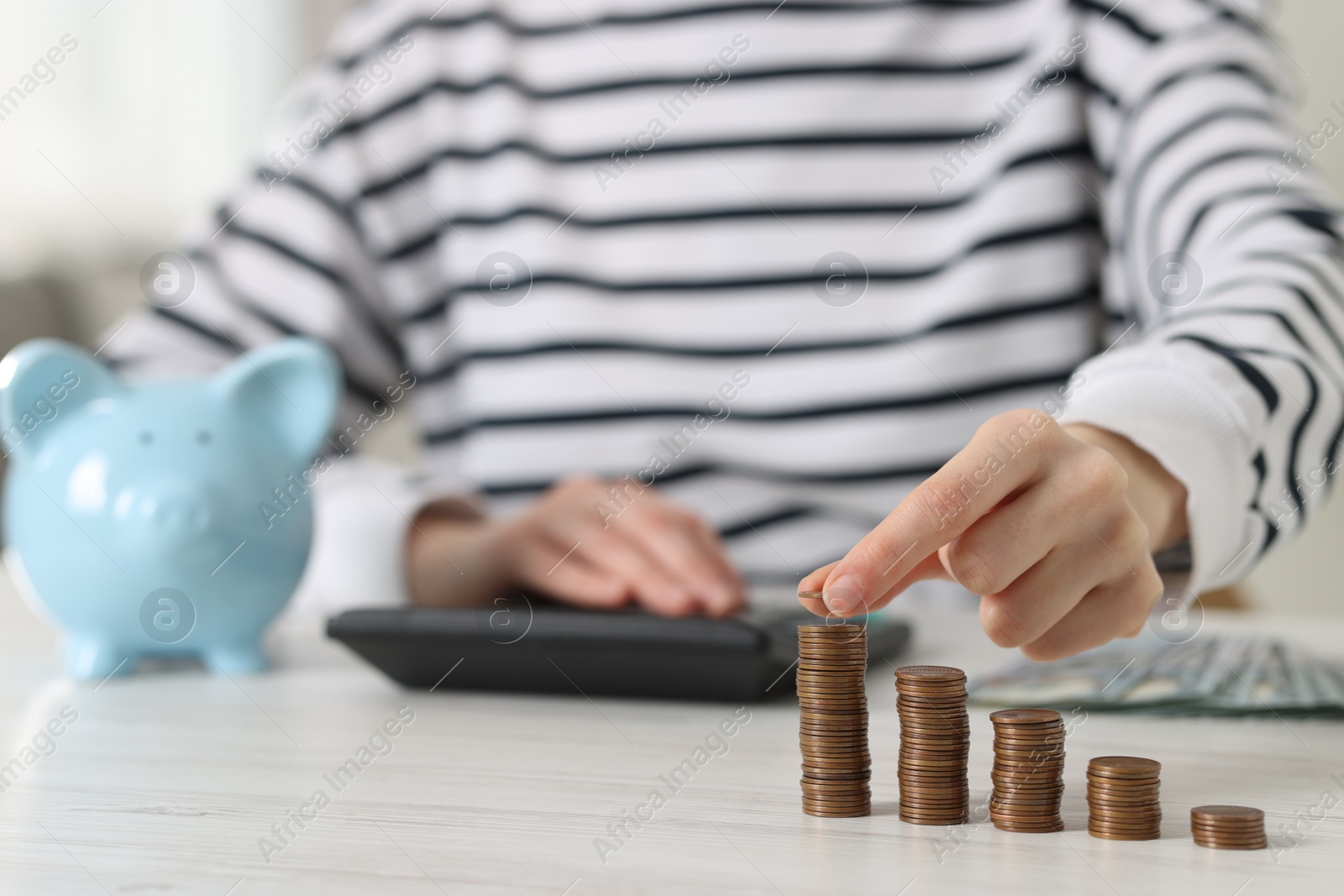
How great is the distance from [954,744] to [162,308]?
1.14 meters

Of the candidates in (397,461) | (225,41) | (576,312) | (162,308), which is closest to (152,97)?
(225,41)

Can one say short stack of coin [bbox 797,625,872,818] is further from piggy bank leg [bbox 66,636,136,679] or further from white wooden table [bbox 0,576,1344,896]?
piggy bank leg [bbox 66,636,136,679]

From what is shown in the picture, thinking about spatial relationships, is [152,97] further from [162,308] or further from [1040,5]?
[1040,5]

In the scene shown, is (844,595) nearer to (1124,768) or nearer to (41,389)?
(1124,768)

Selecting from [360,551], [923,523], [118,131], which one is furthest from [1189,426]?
[118,131]

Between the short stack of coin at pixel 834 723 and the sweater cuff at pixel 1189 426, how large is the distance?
0.78 feet

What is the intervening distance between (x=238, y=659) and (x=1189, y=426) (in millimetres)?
624

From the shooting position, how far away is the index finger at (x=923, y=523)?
1.54 ft

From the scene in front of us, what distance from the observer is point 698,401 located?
1263 mm

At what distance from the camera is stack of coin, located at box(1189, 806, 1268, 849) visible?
0.42m

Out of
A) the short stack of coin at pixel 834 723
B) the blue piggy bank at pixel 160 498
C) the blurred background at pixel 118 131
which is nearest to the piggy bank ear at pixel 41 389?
the blue piggy bank at pixel 160 498

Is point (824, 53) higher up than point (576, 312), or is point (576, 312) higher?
point (824, 53)

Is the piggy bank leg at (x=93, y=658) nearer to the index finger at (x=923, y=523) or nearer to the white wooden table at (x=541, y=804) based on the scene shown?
the white wooden table at (x=541, y=804)

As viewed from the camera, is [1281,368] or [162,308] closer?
[1281,368]
